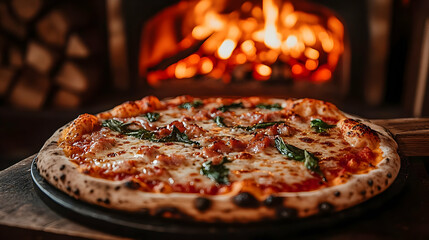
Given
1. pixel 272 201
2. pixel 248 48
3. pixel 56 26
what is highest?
pixel 56 26

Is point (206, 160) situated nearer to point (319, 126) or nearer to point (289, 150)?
point (289, 150)

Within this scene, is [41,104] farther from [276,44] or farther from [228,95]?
[276,44]

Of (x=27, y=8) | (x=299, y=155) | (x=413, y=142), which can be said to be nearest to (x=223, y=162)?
(x=299, y=155)

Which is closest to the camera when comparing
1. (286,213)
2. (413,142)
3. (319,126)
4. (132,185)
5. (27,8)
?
(286,213)

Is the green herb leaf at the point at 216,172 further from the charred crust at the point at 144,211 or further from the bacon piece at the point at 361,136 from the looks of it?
the bacon piece at the point at 361,136

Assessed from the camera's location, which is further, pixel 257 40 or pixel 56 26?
pixel 257 40

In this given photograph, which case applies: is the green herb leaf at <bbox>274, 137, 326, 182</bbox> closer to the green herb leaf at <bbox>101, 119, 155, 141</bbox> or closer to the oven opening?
the green herb leaf at <bbox>101, 119, 155, 141</bbox>

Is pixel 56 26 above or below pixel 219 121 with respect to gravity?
above
